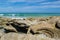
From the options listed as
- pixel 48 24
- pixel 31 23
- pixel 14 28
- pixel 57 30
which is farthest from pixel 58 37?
pixel 14 28

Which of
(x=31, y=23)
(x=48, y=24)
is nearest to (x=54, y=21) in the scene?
(x=48, y=24)

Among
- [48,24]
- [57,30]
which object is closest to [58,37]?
[57,30]

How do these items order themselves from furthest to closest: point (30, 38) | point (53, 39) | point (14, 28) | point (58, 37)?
point (14, 28), point (58, 37), point (53, 39), point (30, 38)

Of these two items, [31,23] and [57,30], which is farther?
[31,23]

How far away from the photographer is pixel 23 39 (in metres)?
6.04

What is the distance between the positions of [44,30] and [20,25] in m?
1.11

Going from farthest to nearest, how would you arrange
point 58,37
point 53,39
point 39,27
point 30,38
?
1. point 39,27
2. point 58,37
3. point 53,39
4. point 30,38

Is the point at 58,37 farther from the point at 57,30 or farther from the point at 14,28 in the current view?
the point at 14,28

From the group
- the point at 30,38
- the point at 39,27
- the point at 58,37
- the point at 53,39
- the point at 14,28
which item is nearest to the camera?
the point at 30,38

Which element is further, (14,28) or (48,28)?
(14,28)

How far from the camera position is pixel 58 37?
7.05m

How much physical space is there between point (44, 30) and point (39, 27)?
0.24 m

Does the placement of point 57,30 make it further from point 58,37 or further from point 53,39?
point 53,39

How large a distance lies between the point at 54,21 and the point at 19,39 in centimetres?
231
